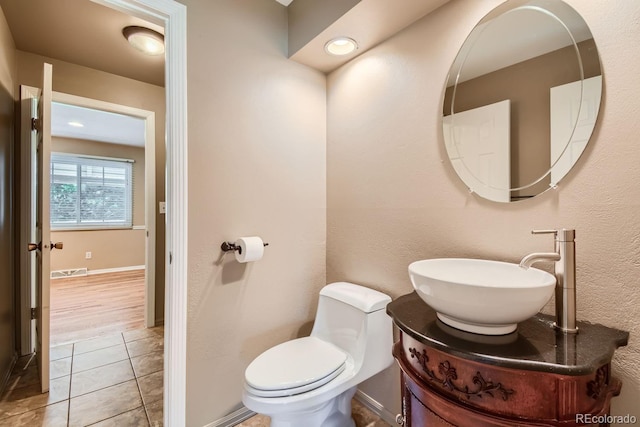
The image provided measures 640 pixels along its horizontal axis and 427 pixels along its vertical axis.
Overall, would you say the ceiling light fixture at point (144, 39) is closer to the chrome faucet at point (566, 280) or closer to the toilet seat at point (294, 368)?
the toilet seat at point (294, 368)

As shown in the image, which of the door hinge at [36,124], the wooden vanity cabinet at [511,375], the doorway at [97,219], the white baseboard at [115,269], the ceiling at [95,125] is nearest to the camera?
the wooden vanity cabinet at [511,375]

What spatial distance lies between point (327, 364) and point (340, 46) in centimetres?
168

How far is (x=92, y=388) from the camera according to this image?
180cm

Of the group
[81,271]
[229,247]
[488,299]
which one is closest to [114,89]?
[229,247]

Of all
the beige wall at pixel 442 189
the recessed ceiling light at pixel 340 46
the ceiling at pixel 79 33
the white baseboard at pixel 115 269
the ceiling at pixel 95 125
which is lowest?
the white baseboard at pixel 115 269

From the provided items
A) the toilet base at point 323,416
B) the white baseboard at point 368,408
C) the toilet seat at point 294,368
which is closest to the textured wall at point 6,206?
the white baseboard at point 368,408

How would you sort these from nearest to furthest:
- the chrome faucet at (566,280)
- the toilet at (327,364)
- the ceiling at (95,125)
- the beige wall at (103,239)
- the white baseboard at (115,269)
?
the chrome faucet at (566,280), the toilet at (327,364), the ceiling at (95,125), the beige wall at (103,239), the white baseboard at (115,269)

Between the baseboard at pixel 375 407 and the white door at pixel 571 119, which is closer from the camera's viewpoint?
the white door at pixel 571 119

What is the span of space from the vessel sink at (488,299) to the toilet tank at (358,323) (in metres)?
0.52

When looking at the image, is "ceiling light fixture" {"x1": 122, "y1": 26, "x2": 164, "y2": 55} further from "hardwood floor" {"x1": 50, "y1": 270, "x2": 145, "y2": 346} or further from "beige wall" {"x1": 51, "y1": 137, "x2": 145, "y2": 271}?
"beige wall" {"x1": 51, "y1": 137, "x2": 145, "y2": 271}

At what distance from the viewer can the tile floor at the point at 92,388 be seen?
154 cm

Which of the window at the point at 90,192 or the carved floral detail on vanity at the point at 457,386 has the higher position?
the window at the point at 90,192

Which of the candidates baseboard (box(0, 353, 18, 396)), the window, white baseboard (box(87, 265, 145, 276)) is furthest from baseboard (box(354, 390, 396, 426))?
the window

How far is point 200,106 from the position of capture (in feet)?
4.58
